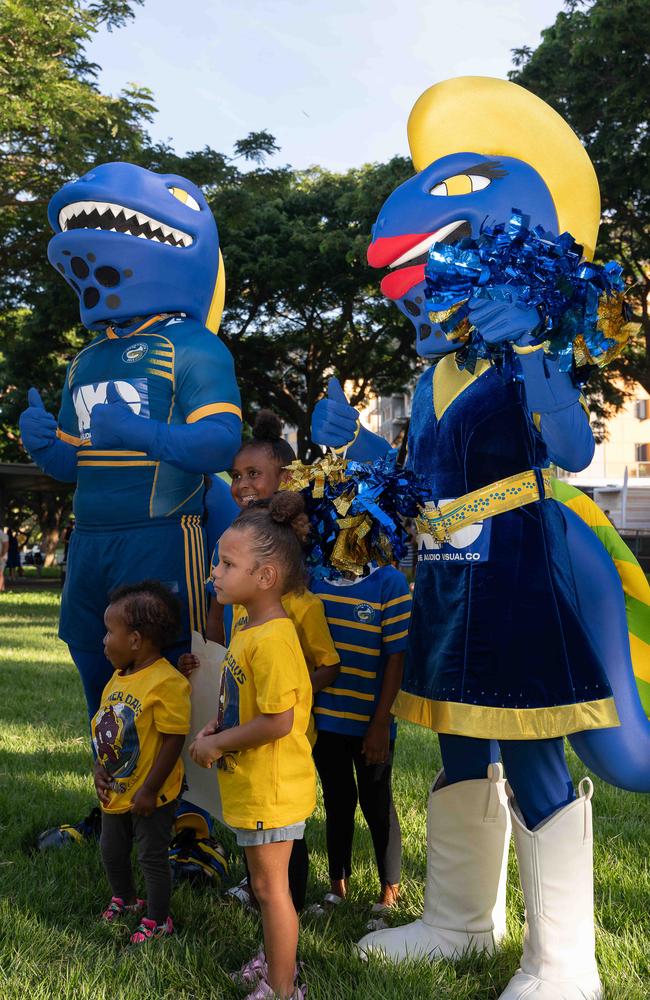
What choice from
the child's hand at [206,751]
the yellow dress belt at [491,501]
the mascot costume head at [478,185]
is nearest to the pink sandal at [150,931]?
the child's hand at [206,751]

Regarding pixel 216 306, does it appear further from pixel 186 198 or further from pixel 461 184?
pixel 461 184

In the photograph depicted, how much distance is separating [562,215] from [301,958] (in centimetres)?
209

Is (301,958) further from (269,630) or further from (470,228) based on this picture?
(470,228)

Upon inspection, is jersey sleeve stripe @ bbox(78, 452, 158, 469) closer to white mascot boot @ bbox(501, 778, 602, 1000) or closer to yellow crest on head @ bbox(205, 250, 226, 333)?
yellow crest on head @ bbox(205, 250, 226, 333)

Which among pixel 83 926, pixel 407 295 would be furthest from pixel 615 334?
pixel 83 926

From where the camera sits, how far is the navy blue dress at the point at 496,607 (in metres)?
2.27

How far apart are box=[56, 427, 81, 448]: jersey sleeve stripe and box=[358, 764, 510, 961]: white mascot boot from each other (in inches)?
68.9

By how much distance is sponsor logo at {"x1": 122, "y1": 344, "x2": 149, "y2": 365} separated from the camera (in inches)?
130

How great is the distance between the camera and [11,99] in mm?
8578

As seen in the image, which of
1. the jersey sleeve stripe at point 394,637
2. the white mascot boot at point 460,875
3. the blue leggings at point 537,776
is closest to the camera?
the blue leggings at point 537,776

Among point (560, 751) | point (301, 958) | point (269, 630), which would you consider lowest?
point (301, 958)

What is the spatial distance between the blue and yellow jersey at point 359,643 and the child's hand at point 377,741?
0.19 ft

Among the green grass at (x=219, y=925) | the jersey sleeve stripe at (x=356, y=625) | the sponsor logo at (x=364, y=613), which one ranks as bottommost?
the green grass at (x=219, y=925)

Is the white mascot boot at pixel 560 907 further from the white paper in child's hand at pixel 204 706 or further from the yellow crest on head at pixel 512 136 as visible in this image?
the yellow crest on head at pixel 512 136
